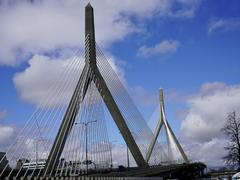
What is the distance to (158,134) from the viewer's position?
89.2 meters

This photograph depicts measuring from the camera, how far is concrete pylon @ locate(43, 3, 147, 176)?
3266cm

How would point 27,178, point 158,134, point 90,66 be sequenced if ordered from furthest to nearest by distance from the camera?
point 158,134
point 90,66
point 27,178

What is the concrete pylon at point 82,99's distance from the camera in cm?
3266

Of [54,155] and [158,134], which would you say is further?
[158,134]

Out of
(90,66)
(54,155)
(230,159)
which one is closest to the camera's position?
(54,155)

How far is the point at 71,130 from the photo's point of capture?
32.9 m

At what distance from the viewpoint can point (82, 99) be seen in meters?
36.6

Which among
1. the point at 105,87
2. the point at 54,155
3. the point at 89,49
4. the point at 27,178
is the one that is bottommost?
the point at 27,178

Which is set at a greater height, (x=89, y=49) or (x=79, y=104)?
(x=89, y=49)

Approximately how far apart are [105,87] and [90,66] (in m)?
2.79

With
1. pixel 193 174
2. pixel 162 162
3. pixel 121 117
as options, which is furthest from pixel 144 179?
pixel 193 174

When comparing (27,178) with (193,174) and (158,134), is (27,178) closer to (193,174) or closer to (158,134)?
(158,134)

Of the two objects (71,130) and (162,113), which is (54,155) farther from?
(162,113)

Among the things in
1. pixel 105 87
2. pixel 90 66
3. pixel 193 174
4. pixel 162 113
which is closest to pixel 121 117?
pixel 105 87
